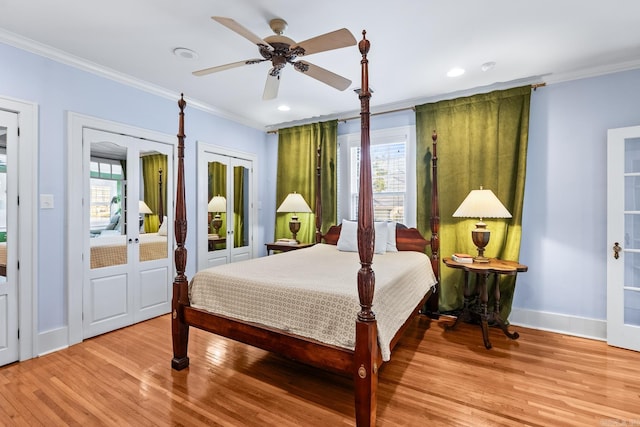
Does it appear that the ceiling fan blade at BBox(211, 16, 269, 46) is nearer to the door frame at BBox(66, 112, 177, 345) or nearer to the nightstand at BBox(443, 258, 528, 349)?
the door frame at BBox(66, 112, 177, 345)

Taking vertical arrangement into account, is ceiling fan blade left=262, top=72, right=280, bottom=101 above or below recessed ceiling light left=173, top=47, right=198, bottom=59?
below

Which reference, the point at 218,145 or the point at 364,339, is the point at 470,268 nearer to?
the point at 364,339

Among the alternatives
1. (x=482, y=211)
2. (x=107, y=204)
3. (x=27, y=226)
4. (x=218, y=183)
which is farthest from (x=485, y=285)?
(x=27, y=226)

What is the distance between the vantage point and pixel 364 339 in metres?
1.68

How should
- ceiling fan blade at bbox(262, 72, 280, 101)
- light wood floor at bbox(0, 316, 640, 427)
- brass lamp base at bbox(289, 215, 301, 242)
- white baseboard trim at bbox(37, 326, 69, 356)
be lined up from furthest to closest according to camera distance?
brass lamp base at bbox(289, 215, 301, 242)
white baseboard trim at bbox(37, 326, 69, 356)
ceiling fan blade at bbox(262, 72, 280, 101)
light wood floor at bbox(0, 316, 640, 427)

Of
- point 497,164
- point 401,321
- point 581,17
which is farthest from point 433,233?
point 581,17

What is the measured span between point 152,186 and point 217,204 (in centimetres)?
98

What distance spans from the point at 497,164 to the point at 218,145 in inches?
143

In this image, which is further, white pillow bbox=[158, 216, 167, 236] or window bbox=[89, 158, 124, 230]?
white pillow bbox=[158, 216, 167, 236]

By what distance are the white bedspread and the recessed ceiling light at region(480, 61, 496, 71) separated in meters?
2.07

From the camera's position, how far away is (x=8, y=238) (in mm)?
2602

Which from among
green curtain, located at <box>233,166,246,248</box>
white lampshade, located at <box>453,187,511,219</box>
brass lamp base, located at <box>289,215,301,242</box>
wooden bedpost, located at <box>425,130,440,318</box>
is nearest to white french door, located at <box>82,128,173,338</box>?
green curtain, located at <box>233,166,246,248</box>

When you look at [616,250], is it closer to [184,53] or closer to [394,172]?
[394,172]

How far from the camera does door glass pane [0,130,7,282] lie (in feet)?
8.42
